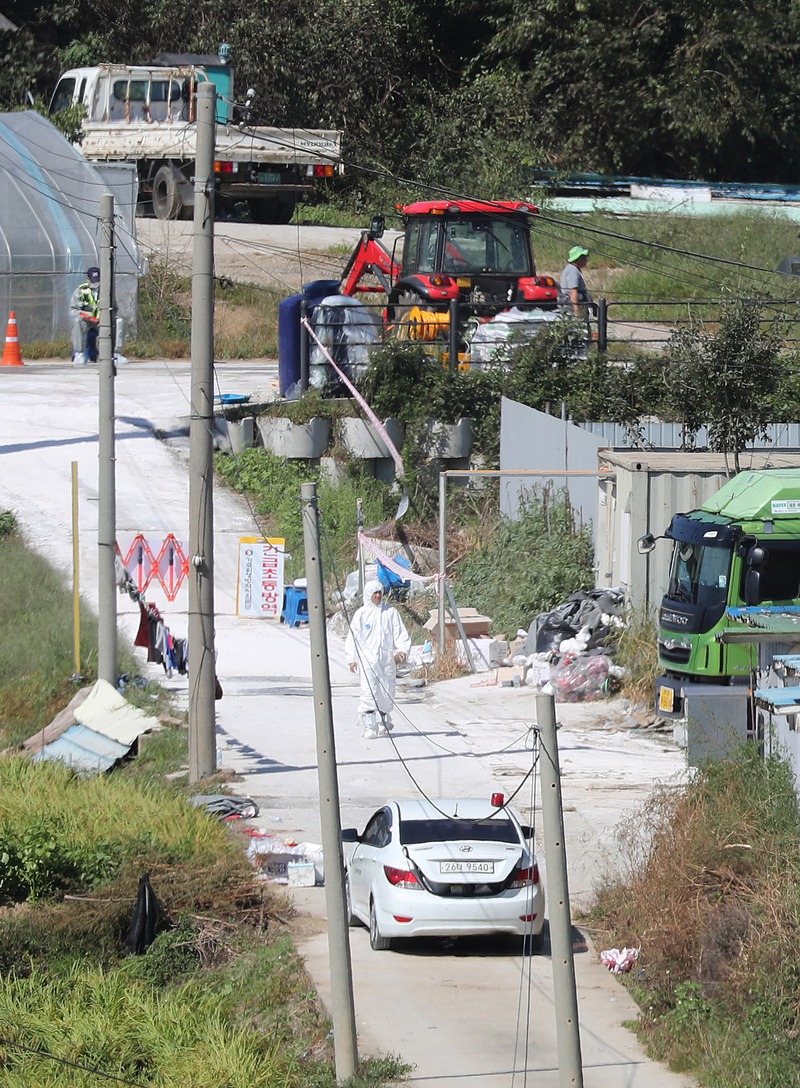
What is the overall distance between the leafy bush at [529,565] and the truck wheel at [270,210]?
1953cm

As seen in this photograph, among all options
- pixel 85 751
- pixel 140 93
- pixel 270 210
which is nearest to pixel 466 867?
pixel 85 751

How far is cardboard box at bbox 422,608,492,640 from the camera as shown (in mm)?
20062

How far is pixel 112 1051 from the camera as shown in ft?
29.9

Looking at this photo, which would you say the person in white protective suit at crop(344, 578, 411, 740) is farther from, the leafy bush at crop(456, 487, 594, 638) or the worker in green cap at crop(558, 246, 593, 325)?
the worker in green cap at crop(558, 246, 593, 325)

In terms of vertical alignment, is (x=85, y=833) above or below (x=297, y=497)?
below

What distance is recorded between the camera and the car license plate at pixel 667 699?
53.1 ft

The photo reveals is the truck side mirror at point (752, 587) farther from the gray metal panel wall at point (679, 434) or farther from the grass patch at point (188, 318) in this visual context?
the grass patch at point (188, 318)

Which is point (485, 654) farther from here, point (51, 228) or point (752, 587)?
point (51, 228)

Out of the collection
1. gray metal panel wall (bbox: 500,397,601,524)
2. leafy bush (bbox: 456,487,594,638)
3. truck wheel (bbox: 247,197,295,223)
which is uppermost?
truck wheel (bbox: 247,197,295,223)

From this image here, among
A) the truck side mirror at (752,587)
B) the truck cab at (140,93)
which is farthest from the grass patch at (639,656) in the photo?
the truck cab at (140,93)

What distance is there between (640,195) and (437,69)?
33.6ft

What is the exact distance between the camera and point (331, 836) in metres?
8.70

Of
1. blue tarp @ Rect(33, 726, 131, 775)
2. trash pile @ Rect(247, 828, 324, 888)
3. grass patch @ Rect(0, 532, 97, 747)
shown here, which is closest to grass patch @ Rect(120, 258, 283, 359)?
grass patch @ Rect(0, 532, 97, 747)

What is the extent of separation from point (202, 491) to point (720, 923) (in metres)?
6.86
